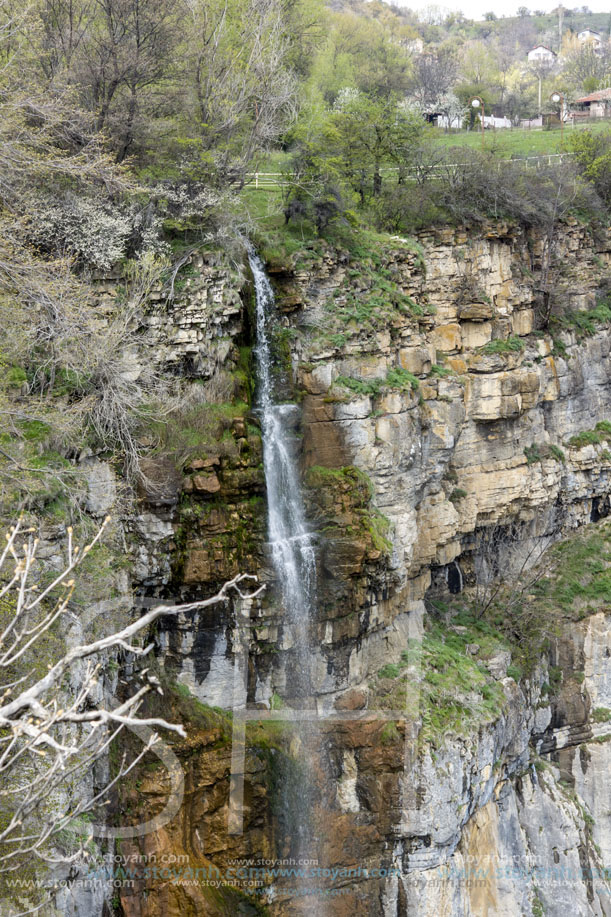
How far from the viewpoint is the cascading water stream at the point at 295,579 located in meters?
17.2

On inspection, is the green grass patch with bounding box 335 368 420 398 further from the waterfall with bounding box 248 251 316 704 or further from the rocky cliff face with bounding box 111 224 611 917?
the waterfall with bounding box 248 251 316 704

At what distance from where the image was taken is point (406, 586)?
20.3m

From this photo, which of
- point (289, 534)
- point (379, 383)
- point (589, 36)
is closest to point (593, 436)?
point (379, 383)

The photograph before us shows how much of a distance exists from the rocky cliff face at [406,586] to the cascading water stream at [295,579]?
0.84 feet

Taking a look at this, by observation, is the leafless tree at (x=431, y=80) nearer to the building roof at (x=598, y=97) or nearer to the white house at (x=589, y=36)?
the building roof at (x=598, y=97)

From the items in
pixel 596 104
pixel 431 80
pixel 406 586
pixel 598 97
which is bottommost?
pixel 406 586

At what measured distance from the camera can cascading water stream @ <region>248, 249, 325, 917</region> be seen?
17.2 metres

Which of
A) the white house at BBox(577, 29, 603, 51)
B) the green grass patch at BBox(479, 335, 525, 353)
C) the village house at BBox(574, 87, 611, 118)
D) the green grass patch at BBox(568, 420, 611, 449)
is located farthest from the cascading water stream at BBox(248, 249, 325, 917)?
the white house at BBox(577, 29, 603, 51)

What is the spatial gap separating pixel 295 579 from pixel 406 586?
3786 mm

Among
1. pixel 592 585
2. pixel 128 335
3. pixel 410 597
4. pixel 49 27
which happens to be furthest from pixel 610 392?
pixel 49 27

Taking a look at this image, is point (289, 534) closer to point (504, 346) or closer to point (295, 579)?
point (295, 579)

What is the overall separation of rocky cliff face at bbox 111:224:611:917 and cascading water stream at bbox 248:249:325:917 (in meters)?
0.26

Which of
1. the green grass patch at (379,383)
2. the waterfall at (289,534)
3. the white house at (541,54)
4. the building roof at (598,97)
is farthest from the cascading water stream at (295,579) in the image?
the white house at (541,54)

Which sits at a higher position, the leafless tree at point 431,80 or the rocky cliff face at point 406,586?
the leafless tree at point 431,80
